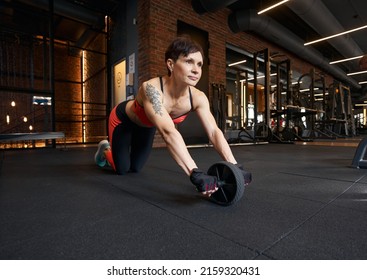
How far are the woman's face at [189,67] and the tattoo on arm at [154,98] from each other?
0.50 feet

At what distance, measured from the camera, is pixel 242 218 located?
2.98ft

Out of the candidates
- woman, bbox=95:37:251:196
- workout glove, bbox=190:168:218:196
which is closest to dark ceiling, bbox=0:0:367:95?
woman, bbox=95:37:251:196

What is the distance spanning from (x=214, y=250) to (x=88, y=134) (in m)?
7.22

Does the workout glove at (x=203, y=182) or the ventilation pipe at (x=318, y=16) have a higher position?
the ventilation pipe at (x=318, y=16)

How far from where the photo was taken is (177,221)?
884mm

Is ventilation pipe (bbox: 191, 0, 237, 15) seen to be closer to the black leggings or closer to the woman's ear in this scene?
the black leggings

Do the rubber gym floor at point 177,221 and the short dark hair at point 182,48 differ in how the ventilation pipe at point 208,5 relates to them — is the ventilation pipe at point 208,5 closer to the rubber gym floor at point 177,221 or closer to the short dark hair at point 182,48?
the short dark hair at point 182,48

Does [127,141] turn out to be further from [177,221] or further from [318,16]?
[318,16]

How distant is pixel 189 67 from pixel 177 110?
32 cm

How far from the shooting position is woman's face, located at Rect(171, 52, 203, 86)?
1.14m

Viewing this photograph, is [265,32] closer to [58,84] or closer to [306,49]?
[306,49]

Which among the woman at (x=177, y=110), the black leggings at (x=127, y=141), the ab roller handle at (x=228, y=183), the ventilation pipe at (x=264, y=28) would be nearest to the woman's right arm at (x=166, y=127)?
the woman at (x=177, y=110)

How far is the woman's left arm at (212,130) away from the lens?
47.5 inches
